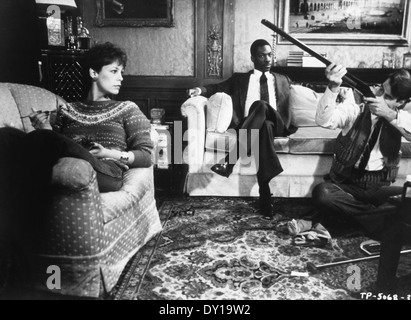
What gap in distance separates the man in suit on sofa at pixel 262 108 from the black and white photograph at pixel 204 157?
12mm

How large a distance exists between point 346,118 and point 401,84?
1.19ft

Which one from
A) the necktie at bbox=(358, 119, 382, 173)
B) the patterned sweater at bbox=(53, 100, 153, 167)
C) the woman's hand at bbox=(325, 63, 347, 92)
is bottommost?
the necktie at bbox=(358, 119, 382, 173)

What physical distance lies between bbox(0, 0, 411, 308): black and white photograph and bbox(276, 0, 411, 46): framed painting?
12 mm

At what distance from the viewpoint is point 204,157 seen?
299 cm

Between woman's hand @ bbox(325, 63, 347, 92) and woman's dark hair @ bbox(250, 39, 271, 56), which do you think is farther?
woman's dark hair @ bbox(250, 39, 271, 56)

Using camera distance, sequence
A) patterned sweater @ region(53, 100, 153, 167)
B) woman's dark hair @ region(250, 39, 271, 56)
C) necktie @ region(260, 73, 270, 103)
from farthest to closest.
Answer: necktie @ region(260, 73, 270, 103), woman's dark hair @ region(250, 39, 271, 56), patterned sweater @ region(53, 100, 153, 167)

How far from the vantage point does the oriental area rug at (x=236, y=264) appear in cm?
172

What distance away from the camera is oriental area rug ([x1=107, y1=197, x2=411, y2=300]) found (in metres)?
1.72

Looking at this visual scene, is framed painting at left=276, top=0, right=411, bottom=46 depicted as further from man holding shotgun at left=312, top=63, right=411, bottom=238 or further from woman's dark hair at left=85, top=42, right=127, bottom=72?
woman's dark hair at left=85, top=42, right=127, bottom=72

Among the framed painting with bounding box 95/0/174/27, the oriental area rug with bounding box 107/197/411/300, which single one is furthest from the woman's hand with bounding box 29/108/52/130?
the framed painting with bounding box 95/0/174/27

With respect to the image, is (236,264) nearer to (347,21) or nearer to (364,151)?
(364,151)

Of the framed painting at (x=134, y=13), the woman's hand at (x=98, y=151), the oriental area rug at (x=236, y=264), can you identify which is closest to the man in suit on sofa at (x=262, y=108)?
the oriental area rug at (x=236, y=264)

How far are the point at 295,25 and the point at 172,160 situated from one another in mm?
1754
